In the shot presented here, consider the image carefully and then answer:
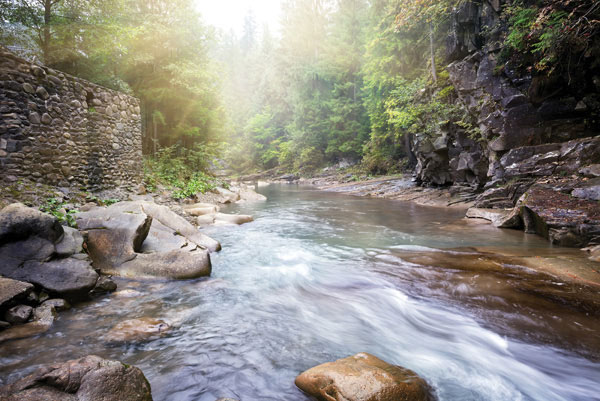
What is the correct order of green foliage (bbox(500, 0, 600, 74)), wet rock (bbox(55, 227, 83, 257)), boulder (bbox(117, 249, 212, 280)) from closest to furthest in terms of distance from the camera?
wet rock (bbox(55, 227, 83, 257)) → boulder (bbox(117, 249, 212, 280)) → green foliage (bbox(500, 0, 600, 74))

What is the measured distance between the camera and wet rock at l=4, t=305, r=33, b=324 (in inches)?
111

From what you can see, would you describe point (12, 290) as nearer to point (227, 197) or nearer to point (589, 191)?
point (589, 191)

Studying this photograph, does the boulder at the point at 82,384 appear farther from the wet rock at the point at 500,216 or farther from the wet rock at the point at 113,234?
the wet rock at the point at 500,216

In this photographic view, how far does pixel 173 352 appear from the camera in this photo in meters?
2.80

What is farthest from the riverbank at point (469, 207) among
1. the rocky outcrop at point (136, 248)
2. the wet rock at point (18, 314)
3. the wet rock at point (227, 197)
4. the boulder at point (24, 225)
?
the wet rock at point (227, 197)

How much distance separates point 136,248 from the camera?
480cm

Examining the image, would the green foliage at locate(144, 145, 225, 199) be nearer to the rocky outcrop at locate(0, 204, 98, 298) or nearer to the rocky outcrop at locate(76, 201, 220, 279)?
the rocky outcrop at locate(76, 201, 220, 279)

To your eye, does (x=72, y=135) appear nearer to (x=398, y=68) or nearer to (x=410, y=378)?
(x=410, y=378)

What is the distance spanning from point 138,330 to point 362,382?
2313mm

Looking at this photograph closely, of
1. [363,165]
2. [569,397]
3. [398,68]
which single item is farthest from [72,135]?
[363,165]

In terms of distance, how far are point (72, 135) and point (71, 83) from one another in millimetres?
1350

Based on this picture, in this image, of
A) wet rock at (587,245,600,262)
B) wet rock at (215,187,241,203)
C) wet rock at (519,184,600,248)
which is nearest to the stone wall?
wet rock at (215,187,241,203)

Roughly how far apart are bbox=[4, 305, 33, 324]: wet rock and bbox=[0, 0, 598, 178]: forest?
10.1 m

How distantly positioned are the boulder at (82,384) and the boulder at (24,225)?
8.33 feet
